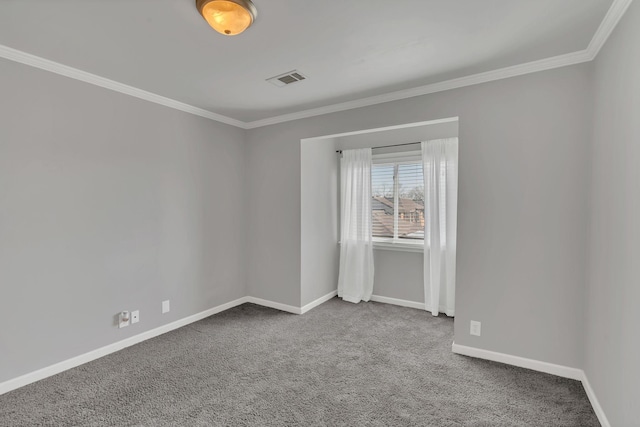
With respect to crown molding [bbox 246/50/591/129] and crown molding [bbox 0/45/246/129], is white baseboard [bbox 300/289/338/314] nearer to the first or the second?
crown molding [bbox 246/50/591/129]

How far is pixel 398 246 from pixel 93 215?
3423 millimetres

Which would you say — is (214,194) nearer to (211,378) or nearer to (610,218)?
(211,378)

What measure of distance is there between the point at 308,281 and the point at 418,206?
1765mm

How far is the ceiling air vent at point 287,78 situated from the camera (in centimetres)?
262

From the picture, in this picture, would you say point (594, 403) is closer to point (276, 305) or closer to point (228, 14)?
point (276, 305)

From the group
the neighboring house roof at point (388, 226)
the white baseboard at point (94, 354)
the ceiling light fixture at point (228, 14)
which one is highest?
the ceiling light fixture at point (228, 14)

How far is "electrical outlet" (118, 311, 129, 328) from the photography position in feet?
9.52

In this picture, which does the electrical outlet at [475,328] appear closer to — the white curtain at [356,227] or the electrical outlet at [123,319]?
the white curtain at [356,227]

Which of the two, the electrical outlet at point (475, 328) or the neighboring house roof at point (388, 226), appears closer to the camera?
the electrical outlet at point (475, 328)

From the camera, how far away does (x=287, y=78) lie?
2.71m

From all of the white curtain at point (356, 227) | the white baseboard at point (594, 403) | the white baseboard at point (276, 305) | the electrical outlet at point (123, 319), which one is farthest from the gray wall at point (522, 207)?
the electrical outlet at point (123, 319)

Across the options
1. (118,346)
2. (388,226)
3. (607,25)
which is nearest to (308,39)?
(607,25)

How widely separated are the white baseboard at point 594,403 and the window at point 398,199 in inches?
83.0

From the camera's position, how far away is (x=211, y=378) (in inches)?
96.5
